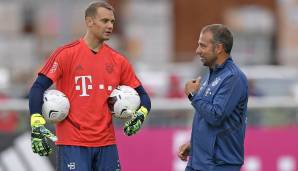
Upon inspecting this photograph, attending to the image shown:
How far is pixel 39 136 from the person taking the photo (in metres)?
8.05

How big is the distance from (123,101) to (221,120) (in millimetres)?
834

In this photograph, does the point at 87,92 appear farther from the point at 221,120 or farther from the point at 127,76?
the point at 221,120

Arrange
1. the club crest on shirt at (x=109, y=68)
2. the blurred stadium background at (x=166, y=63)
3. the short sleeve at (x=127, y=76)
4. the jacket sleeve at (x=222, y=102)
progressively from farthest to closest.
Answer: the blurred stadium background at (x=166, y=63) → the short sleeve at (x=127, y=76) → the club crest on shirt at (x=109, y=68) → the jacket sleeve at (x=222, y=102)

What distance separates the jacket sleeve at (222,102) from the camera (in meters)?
8.03

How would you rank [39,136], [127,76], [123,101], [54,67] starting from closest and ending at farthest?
[39,136] < [54,67] < [123,101] < [127,76]

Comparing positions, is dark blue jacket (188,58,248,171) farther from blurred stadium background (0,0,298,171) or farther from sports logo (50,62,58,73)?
blurred stadium background (0,0,298,171)

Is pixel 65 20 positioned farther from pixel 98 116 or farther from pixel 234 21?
pixel 98 116

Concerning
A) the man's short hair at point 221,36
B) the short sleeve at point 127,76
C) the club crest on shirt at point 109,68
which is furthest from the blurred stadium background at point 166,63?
the man's short hair at point 221,36

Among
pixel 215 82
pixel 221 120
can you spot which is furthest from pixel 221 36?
pixel 221 120

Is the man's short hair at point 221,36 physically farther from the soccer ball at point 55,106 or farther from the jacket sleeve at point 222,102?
the soccer ball at point 55,106

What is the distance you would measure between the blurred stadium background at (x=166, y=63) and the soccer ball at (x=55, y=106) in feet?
11.8

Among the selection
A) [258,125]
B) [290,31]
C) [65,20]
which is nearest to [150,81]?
[258,125]

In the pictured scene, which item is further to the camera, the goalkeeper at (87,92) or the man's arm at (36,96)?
the goalkeeper at (87,92)

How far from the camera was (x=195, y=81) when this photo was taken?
8.34 metres
